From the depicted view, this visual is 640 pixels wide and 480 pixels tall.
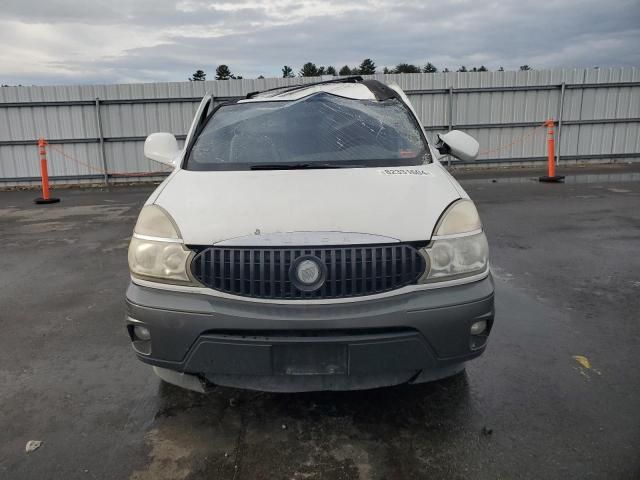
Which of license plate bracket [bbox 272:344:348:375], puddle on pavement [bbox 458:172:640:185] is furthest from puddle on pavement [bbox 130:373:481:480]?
puddle on pavement [bbox 458:172:640:185]

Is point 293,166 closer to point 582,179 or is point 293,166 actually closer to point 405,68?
point 582,179

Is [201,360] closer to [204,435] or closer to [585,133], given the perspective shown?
[204,435]

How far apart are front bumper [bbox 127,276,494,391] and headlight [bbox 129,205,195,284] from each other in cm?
11

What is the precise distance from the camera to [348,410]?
2.82m

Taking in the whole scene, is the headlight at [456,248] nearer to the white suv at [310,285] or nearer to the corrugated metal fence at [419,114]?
the white suv at [310,285]

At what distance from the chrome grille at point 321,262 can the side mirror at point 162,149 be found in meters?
1.60

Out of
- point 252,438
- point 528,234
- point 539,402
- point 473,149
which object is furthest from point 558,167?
point 252,438

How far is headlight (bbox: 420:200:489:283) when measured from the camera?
246 centimetres

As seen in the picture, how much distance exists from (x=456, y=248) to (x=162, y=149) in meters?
2.38

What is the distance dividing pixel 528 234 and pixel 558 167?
1015cm

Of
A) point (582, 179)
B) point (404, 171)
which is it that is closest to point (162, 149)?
point (404, 171)

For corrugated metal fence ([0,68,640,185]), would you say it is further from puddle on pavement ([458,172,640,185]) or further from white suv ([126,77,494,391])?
white suv ([126,77,494,391])

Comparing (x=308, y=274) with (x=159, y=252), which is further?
(x=159, y=252)

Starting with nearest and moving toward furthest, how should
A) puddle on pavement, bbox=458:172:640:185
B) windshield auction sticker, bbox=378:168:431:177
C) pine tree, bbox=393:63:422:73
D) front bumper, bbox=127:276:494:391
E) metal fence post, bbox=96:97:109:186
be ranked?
front bumper, bbox=127:276:494:391 → windshield auction sticker, bbox=378:168:431:177 → puddle on pavement, bbox=458:172:640:185 → metal fence post, bbox=96:97:109:186 → pine tree, bbox=393:63:422:73
